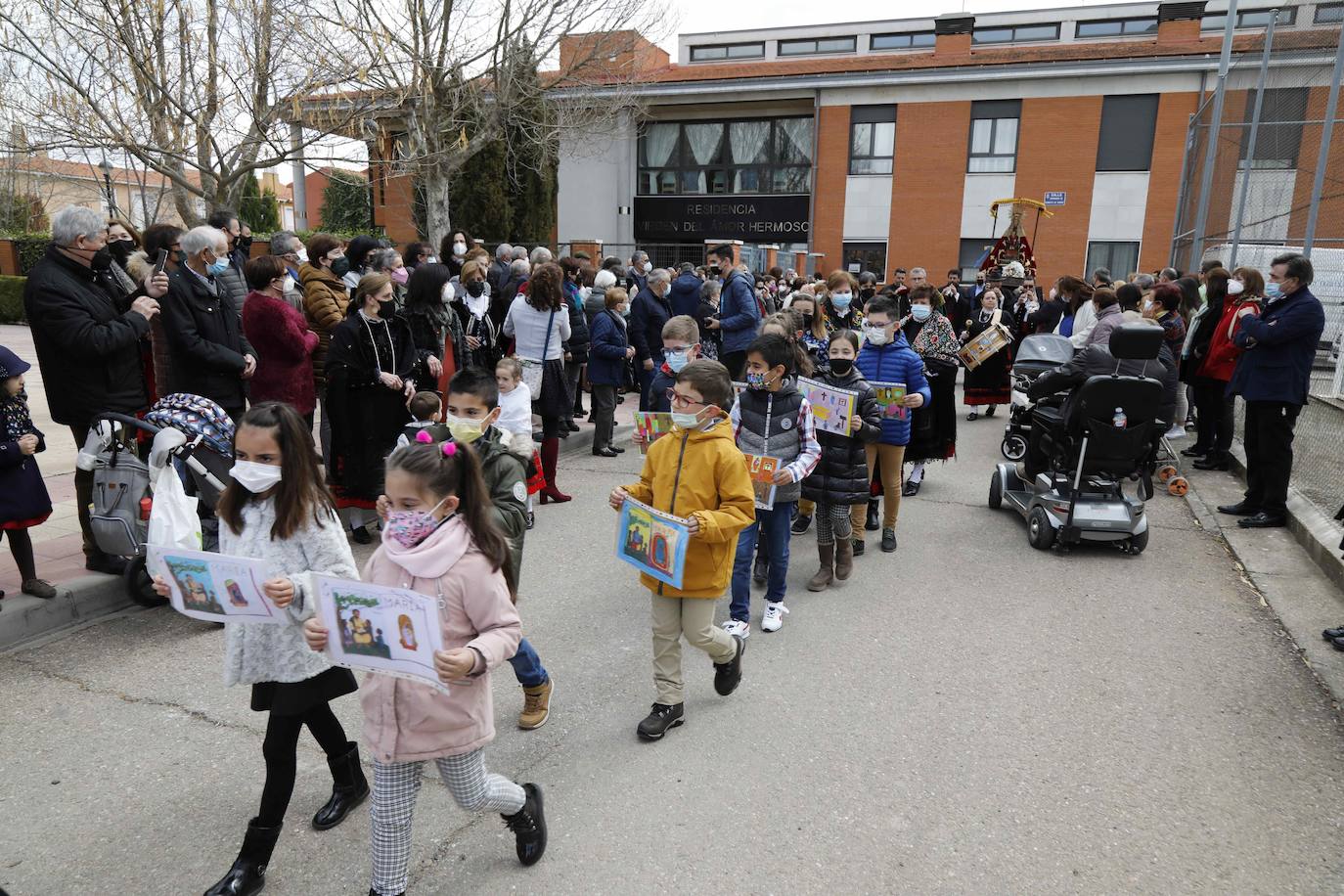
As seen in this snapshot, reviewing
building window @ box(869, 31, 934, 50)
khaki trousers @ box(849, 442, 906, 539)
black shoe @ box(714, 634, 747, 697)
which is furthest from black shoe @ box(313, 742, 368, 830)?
building window @ box(869, 31, 934, 50)

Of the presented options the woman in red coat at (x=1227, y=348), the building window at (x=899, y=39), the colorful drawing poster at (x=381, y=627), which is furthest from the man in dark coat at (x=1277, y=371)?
the building window at (x=899, y=39)

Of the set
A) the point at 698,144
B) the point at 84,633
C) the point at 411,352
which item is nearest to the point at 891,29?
the point at 698,144

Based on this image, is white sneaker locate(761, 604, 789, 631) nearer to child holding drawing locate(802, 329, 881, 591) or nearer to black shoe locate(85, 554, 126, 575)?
child holding drawing locate(802, 329, 881, 591)

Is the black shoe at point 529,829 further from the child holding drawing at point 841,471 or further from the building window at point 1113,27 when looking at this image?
the building window at point 1113,27

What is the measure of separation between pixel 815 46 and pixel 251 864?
44.0m

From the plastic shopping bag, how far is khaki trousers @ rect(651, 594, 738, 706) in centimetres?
213

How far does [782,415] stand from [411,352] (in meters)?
3.08

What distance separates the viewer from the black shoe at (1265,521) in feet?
22.7

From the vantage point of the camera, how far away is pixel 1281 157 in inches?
542

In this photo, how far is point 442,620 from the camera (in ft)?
7.90

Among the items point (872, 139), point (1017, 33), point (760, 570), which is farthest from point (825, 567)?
point (1017, 33)

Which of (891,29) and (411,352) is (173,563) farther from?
(891,29)

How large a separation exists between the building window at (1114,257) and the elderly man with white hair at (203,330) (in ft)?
91.0

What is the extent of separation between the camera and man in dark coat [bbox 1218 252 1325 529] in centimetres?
670
